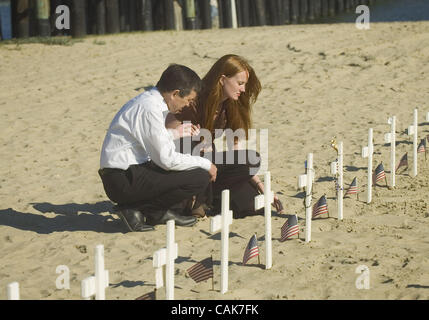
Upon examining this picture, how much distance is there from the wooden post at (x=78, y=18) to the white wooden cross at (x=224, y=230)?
32.0ft

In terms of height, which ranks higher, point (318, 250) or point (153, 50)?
point (153, 50)

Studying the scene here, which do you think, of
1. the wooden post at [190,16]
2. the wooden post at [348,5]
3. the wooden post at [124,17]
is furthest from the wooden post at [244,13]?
the wooden post at [348,5]

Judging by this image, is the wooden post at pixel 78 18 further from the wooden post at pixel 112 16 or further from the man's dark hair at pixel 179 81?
the man's dark hair at pixel 179 81

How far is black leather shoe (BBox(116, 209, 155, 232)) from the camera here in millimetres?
5895

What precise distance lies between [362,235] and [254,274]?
116 centimetres

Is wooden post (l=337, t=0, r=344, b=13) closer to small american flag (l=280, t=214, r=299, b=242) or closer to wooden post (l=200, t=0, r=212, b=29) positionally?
wooden post (l=200, t=0, r=212, b=29)

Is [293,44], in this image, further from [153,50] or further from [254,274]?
[254,274]

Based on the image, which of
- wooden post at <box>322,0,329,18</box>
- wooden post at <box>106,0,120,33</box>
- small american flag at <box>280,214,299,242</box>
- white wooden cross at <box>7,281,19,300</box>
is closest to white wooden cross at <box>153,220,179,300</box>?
white wooden cross at <box>7,281,19,300</box>

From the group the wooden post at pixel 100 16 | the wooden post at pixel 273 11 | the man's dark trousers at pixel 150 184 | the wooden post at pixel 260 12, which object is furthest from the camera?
the wooden post at pixel 273 11

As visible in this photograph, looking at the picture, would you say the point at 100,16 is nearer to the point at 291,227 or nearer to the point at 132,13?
the point at 132,13

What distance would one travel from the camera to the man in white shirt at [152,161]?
18.5 feet

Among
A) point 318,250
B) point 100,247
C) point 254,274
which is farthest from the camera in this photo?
point 318,250
